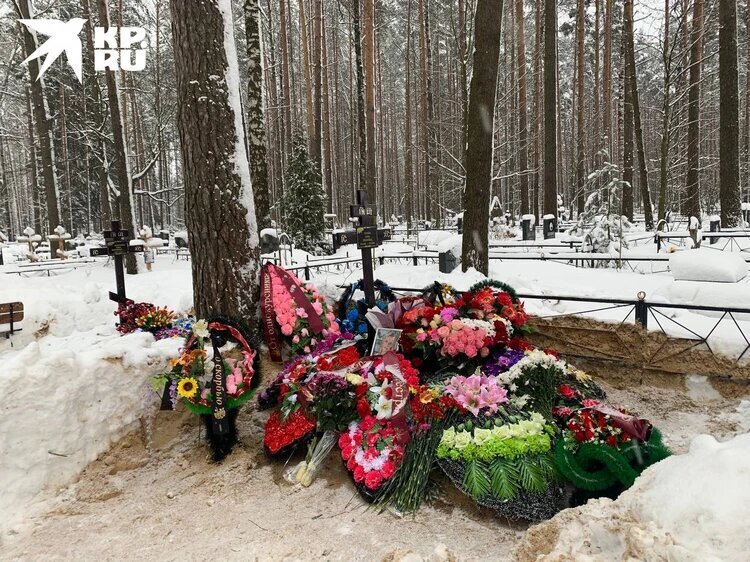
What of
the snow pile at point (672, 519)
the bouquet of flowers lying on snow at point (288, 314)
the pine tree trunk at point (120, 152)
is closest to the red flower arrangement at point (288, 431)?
the bouquet of flowers lying on snow at point (288, 314)

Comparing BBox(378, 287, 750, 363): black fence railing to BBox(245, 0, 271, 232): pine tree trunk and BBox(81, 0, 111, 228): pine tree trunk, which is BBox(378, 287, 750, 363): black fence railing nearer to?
BBox(245, 0, 271, 232): pine tree trunk

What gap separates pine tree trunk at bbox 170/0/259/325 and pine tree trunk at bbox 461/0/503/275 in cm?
413

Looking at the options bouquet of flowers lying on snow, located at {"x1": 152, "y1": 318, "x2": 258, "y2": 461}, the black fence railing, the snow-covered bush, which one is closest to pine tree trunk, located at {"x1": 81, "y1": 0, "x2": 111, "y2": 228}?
bouquet of flowers lying on snow, located at {"x1": 152, "y1": 318, "x2": 258, "y2": 461}

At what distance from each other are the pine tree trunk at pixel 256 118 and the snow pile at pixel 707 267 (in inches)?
331

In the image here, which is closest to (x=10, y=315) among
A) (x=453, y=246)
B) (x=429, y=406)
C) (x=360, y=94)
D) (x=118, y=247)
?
(x=118, y=247)

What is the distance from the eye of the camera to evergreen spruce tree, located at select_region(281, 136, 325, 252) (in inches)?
755

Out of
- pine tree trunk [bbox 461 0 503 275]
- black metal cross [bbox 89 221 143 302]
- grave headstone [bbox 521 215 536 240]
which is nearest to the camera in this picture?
black metal cross [bbox 89 221 143 302]

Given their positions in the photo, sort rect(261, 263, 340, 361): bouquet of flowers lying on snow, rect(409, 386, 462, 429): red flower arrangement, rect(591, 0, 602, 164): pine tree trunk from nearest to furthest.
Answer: rect(409, 386, 462, 429): red flower arrangement → rect(261, 263, 340, 361): bouquet of flowers lying on snow → rect(591, 0, 602, 164): pine tree trunk

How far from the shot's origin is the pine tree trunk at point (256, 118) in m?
11.3

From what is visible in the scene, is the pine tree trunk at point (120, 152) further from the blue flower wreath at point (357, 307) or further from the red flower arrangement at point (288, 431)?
the red flower arrangement at point (288, 431)

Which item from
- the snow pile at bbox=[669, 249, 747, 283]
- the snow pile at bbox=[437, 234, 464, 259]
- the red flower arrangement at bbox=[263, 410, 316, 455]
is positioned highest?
the snow pile at bbox=[437, 234, 464, 259]

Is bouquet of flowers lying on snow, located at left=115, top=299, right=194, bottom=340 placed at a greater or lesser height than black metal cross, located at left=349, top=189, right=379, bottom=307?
lesser

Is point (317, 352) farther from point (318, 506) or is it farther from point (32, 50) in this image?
point (32, 50)

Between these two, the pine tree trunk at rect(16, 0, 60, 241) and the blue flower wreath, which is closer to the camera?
the blue flower wreath
